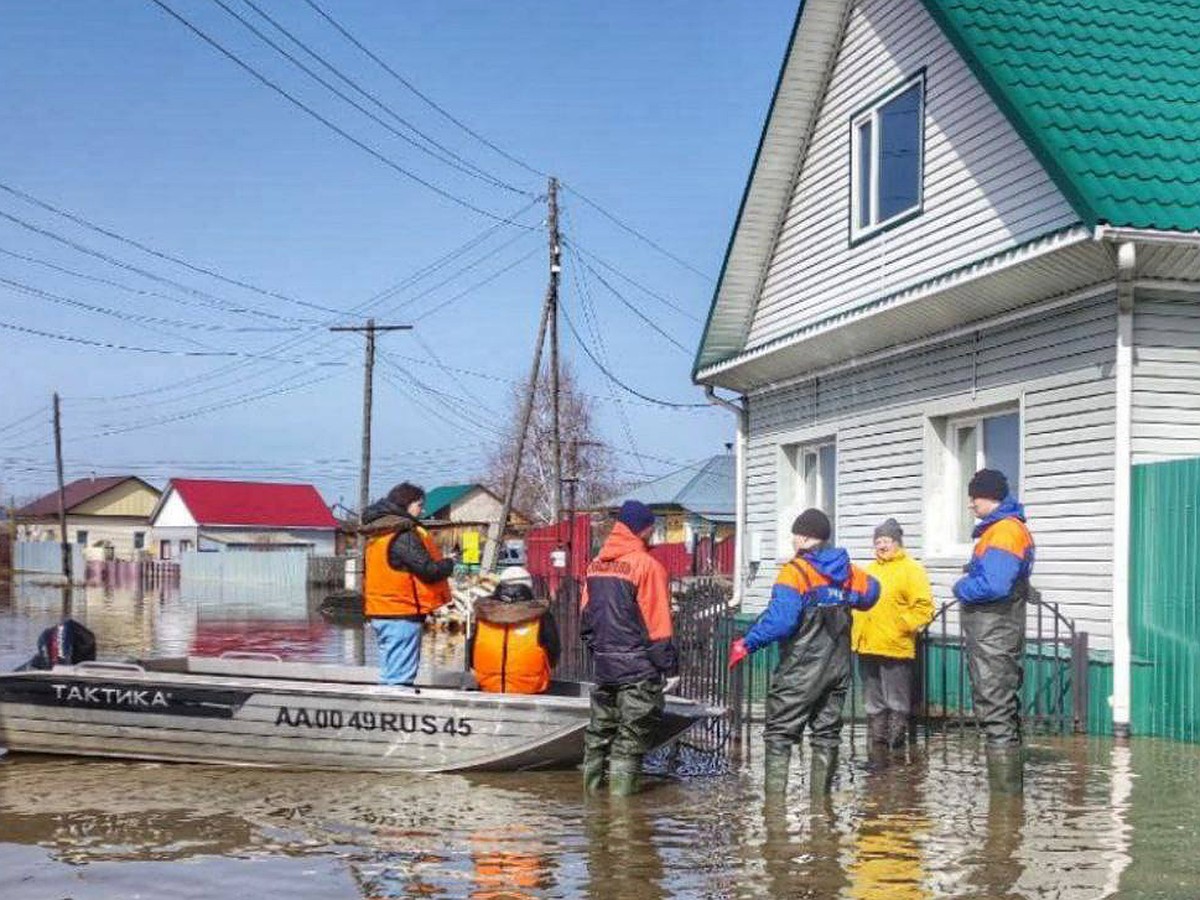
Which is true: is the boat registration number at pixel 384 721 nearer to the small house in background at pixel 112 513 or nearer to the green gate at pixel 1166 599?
the green gate at pixel 1166 599

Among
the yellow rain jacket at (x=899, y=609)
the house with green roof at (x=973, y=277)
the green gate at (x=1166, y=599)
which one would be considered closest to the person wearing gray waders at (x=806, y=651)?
the yellow rain jacket at (x=899, y=609)

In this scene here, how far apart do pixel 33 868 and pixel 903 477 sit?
9.79 m

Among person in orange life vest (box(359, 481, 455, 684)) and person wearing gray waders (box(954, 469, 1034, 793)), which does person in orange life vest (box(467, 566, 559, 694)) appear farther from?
person wearing gray waders (box(954, 469, 1034, 793))

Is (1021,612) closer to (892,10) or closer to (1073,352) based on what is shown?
(1073,352)

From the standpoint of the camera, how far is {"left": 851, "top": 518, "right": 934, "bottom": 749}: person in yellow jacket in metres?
11.1

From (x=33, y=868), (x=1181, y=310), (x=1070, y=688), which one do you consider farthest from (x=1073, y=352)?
(x=33, y=868)

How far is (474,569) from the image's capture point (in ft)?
124

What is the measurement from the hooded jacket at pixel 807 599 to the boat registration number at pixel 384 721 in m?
2.15

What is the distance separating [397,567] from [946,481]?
20.3 feet

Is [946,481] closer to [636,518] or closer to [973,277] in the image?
[973,277]

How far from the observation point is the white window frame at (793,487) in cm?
1788

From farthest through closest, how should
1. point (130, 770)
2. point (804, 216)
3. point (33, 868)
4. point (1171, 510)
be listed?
1. point (804, 216)
2. point (1171, 510)
3. point (130, 770)
4. point (33, 868)

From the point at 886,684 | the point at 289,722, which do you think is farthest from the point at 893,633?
the point at 289,722

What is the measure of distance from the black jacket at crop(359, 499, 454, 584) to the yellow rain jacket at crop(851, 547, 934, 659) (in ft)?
10.5
